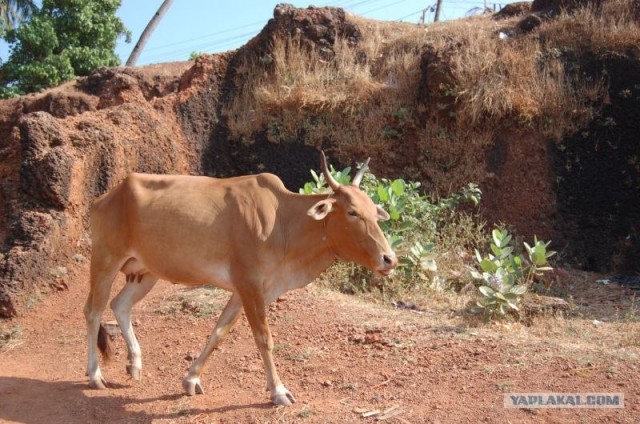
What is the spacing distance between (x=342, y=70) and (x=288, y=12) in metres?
1.48

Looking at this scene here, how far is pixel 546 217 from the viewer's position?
10227 mm

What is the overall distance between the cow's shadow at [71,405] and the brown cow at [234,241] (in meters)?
0.19

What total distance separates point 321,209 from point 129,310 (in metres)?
1.99

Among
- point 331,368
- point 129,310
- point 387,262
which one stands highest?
point 387,262

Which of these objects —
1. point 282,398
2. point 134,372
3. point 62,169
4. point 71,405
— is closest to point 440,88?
point 62,169

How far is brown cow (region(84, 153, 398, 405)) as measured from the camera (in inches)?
206

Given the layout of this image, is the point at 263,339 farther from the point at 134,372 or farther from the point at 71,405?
the point at 71,405

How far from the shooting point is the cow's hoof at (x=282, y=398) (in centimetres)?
505

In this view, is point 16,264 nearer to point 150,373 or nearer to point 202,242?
point 150,373

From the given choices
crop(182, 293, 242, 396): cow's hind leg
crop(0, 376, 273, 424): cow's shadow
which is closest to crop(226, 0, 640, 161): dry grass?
crop(182, 293, 242, 396): cow's hind leg

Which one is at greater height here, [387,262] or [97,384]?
[387,262]

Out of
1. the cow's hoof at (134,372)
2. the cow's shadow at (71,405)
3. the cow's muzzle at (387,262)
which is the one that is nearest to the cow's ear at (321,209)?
the cow's muzzle at (387,262)

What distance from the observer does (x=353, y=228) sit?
5270mm

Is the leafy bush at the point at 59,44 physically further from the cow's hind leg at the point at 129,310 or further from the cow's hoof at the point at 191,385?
the cow's hoof at the point at 191,385
